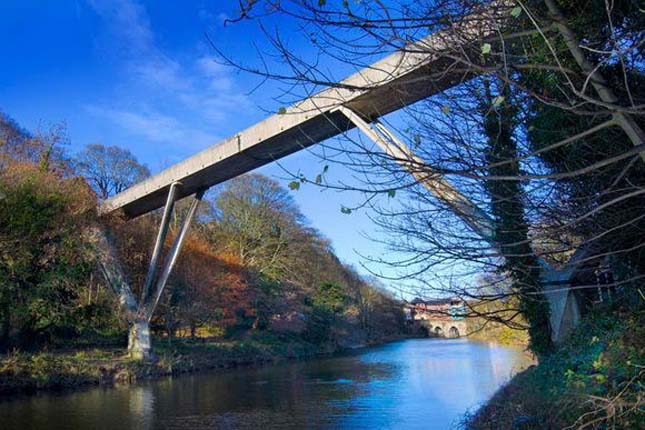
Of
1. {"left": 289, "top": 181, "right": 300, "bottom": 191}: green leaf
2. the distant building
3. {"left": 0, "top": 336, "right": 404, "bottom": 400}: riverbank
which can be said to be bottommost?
{"left": 0, "top": 336, "right": 404, "bottom": 400}: riverbank

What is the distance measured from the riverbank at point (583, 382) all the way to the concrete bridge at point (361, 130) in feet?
2.30

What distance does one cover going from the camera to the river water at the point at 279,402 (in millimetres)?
8062

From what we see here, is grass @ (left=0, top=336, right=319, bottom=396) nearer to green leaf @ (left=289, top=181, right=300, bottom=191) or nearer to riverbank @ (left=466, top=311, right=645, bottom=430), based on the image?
riverbank @ (left=466, top=311, right=645, bottom=430)

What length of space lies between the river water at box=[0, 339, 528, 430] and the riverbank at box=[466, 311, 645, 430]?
4.71ft

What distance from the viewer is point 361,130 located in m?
5.62

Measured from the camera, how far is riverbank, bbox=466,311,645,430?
3.90 m

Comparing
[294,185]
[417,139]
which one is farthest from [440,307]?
[294,185]

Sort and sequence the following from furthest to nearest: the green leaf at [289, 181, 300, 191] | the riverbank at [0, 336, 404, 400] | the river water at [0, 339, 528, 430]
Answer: the riverbank at [0, 336, 404, 400], the river water at [0, 339, 528, 430], the green leaf at [289, 181, 300, 191]

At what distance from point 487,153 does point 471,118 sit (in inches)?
10.2

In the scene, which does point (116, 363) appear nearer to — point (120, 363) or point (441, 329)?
point (120, 363)

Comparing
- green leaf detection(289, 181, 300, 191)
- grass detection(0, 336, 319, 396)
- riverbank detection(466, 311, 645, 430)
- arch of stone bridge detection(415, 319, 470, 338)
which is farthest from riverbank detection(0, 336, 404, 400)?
arch of stone bridge detection(415, 319, 470, 338)

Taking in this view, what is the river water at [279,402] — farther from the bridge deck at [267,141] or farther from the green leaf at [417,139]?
the green leaf at [417,139]

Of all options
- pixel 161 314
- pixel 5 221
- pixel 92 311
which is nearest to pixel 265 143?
pixel 5 221

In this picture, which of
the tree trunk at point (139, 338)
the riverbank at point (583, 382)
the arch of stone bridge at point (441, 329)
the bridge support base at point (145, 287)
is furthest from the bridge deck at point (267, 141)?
the arch of stone bridge at point (441, 329)
